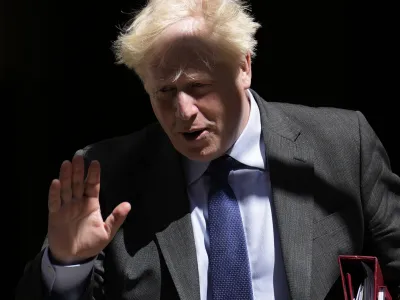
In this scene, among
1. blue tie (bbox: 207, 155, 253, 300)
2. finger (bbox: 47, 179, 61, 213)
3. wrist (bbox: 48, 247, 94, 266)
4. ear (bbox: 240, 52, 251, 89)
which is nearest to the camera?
finger (bbox: 47, 179, 61, 213)

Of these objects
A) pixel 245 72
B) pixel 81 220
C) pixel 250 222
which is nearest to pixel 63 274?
pixel 81 220

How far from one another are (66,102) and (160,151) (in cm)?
120

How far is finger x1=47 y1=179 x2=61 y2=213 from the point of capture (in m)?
2.50

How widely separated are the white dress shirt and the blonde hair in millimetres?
282

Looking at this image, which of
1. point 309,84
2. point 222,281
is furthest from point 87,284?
point 309,84

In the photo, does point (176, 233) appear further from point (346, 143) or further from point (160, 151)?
point (346, 143)

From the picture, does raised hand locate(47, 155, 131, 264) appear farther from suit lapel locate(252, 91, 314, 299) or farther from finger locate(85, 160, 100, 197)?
suit lapel locate(252, 91, 314, 299)

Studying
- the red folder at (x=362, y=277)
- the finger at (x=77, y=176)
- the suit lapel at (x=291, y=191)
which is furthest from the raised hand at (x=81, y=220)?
the red folder at (x=362, y=277)

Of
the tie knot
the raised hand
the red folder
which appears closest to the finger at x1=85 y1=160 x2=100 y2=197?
the raised hand

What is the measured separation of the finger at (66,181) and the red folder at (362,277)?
75cm

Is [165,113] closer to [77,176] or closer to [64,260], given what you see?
[77,176]

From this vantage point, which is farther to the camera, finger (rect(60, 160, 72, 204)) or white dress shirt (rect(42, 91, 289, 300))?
white dress shirt (rect(42, 91, 289, 300))

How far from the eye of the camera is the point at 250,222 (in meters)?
2.84

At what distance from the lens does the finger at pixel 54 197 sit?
2498mm
